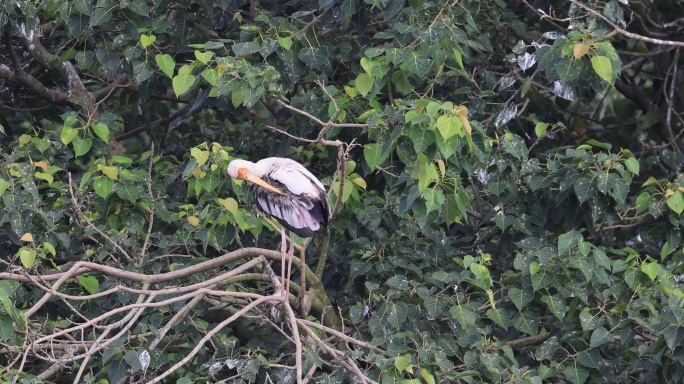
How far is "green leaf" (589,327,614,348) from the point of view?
15.0 feet

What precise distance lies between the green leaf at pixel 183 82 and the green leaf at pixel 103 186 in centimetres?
53

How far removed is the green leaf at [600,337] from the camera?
4.57m

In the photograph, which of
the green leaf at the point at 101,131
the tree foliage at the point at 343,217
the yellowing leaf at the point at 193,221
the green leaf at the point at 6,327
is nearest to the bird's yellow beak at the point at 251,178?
the tree foliage at the point at 343,217

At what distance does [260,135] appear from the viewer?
5859mm

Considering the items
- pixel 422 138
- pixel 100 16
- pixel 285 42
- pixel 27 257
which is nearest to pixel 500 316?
pixel 422 138

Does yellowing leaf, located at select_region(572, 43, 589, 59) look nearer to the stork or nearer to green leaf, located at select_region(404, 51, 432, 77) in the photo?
green leaf, located at select_region(404, 51, 432, 77)

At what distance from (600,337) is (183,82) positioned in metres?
2.18

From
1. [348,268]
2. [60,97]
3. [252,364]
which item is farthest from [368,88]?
[60,97]

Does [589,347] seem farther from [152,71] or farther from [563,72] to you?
[152,71]

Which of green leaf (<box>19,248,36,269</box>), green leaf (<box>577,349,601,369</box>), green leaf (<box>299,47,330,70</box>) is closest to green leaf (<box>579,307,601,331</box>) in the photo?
green leaf (<box>577,349,601,369</box>)

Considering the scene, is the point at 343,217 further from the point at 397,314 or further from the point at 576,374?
the point at 576,374

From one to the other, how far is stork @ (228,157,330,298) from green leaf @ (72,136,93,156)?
2.42 feet

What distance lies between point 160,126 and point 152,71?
1045 mm

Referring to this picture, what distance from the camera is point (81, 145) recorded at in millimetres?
5113
